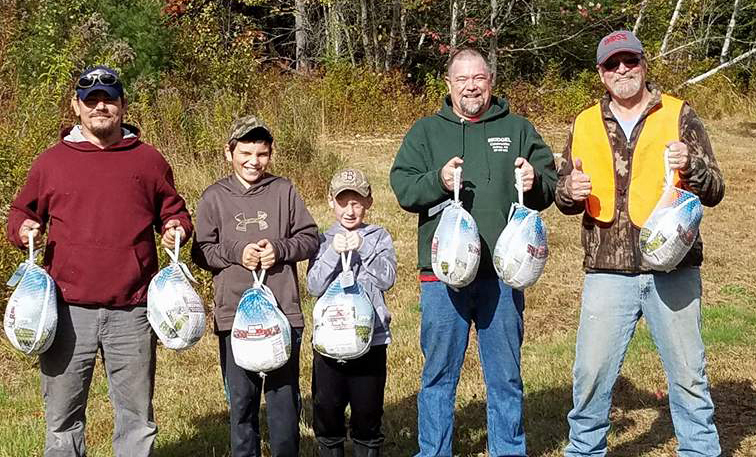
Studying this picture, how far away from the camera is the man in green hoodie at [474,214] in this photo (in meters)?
4.18

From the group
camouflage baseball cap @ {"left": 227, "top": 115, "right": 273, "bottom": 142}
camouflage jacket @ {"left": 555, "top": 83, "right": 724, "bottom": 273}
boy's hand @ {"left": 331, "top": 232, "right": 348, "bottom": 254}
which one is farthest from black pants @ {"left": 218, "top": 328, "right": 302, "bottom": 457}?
camouflage jacket @ {"left": 555, "top": 83, "right": 724, "bottom": 273}

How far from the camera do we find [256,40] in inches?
833

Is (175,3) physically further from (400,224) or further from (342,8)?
(400,224)

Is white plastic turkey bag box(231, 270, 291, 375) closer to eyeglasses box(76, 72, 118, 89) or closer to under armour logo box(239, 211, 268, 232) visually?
under armour logo box(239, 211, 268, 232)

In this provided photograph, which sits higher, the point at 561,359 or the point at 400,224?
the point at 400,224

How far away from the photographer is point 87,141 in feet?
13.1

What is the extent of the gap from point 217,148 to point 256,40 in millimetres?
11395

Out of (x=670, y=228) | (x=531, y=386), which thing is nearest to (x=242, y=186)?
(x=670, y=228)

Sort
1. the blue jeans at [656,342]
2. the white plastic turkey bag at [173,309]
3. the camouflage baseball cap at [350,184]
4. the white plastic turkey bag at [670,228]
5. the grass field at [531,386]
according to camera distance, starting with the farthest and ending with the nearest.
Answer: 1. the grass field at [531,386]
2. the camouflage baseball cap at [350,184]
3. the blue jeans at [656,342]
4. the white plastic turkey bag at [173,309]
5. the white plastic turkey bag at [670,228]

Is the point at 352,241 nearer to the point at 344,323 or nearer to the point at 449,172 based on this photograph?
the point at 344,323

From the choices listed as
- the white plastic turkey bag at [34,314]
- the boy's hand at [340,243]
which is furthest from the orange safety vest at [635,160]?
the white plastic turkey bag at [34,314]

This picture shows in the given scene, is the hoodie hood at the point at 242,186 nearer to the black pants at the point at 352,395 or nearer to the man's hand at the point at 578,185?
the black pants at the point at 352,395

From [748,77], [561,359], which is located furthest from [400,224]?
[748,77]

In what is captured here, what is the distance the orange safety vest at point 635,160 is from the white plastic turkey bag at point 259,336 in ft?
4.93
